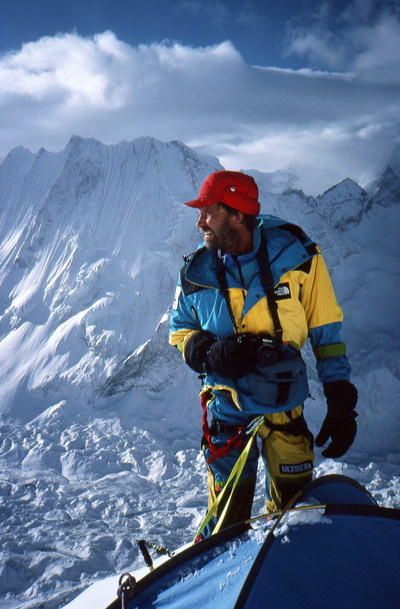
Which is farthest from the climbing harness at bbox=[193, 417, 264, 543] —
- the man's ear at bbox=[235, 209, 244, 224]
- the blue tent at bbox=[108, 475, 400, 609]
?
the man's ear at bbox=[235, 209, 244, 224]

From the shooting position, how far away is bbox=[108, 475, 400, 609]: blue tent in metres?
1.73

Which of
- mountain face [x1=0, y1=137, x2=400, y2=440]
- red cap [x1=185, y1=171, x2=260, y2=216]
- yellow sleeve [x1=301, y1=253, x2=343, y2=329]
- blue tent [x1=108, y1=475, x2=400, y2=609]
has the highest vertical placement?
mountain face [x1=0, y1=137, x2=400, y2=440]

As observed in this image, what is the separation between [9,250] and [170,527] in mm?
41435

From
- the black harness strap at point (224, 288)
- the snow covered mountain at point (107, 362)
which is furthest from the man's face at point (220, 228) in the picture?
the snow covered mountain at point (107, 362)

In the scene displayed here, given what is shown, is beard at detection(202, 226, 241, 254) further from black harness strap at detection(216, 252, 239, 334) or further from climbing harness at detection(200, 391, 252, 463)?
climbing harness at detection(200, 391, 252, 463)

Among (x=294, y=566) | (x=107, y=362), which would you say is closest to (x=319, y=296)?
(x=294, y=566)

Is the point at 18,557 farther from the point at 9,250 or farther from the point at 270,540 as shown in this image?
the point at 9,250

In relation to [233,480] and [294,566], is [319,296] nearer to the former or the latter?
[233,480]

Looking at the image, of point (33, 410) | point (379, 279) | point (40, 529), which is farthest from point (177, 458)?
point (379, 279)

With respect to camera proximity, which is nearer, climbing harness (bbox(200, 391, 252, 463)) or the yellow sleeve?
the yellow sleeve

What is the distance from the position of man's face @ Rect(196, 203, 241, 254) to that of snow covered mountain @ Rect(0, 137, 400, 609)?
14.3 metres

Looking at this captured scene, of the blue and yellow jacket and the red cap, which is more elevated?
the red cap

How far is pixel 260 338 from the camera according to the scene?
284 centimetres

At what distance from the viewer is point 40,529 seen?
69.7 feet
